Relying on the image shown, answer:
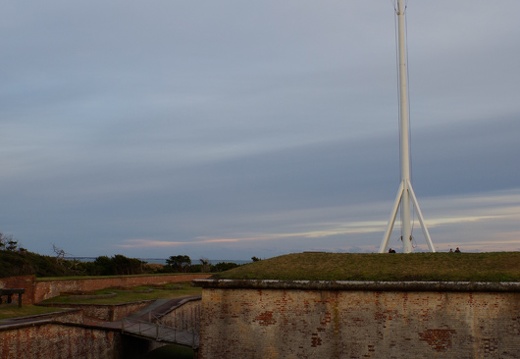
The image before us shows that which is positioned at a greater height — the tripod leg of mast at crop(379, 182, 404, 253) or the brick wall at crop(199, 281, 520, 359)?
the tripod leg of mast at crop(379, 182, 404, 253)

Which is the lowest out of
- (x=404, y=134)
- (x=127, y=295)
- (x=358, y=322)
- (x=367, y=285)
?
(x=358, y=322)

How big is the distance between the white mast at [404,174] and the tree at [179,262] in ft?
100

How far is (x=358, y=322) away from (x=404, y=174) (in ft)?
26.7

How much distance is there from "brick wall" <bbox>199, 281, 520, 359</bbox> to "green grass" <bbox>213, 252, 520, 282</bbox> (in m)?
0.45

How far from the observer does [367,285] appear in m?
16.0

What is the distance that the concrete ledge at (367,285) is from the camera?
1533cm

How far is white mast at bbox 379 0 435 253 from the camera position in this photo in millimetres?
21688

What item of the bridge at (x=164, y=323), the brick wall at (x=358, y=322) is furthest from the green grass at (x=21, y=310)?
the brick wall at (x=358, y=322)

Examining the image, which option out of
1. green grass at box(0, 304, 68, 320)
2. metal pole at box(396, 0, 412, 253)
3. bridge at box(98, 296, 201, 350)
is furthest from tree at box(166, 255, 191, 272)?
metal pole at box(396, 0, 412, 253)

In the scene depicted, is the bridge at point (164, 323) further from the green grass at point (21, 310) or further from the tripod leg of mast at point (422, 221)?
the tripod leg of mast at point (422, 221)

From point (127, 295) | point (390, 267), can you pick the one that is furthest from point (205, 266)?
point (390, 267)

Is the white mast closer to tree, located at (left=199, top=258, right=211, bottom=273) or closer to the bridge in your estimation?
the bridge

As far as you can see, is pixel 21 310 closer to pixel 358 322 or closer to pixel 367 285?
pixel 358 322

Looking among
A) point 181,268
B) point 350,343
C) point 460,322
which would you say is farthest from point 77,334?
point 181,268
